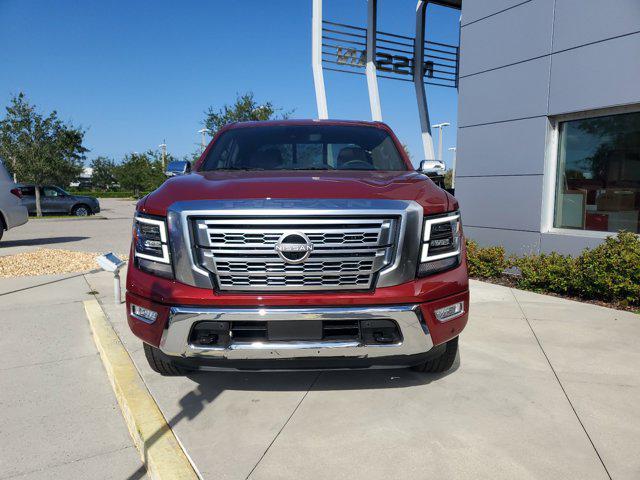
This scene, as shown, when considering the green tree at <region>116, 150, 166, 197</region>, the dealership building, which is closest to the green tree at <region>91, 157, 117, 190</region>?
the green tree at <region>116, 150, 166, 197</region>

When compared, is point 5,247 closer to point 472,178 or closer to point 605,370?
point 472,178

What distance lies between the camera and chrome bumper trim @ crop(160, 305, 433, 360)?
97.7 inches

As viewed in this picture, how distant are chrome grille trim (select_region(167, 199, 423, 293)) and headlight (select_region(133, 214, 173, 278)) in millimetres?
69

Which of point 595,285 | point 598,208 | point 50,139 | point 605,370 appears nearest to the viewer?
point 605,370

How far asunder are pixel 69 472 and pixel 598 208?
688 centimetres

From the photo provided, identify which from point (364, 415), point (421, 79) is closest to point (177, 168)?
point (364, 415)

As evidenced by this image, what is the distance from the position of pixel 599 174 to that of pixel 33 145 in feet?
74.3

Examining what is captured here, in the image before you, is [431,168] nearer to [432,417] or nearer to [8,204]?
[432,417]

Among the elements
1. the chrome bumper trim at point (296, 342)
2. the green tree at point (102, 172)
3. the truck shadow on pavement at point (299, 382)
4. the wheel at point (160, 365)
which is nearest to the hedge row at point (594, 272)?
the truck shadow on pavement at point (299, 382)

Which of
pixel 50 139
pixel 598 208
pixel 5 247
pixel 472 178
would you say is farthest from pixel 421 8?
pixel 50 139

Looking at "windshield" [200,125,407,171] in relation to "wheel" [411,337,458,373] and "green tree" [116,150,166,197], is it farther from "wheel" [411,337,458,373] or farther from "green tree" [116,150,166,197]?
"green tree" [116,150,166,197]

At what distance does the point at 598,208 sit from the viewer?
21.6 feet

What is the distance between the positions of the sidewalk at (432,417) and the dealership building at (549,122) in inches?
126

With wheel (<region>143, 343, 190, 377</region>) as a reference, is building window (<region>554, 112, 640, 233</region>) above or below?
above
